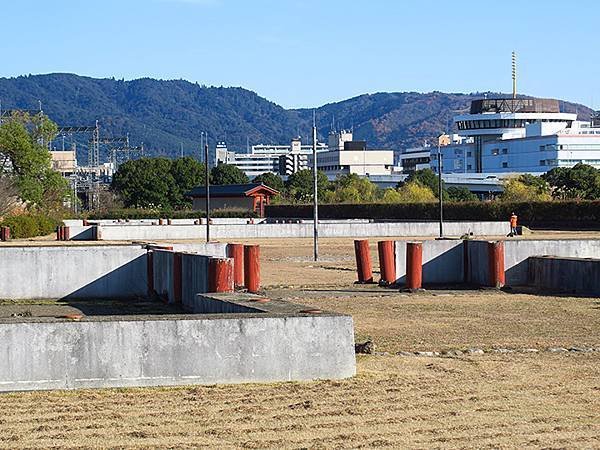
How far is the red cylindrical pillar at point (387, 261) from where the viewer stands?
3123cm

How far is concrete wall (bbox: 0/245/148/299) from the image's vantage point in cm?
3052

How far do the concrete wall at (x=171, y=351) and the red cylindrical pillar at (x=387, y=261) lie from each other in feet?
55.8

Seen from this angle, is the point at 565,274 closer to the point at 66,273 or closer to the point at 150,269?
the point at 150,269

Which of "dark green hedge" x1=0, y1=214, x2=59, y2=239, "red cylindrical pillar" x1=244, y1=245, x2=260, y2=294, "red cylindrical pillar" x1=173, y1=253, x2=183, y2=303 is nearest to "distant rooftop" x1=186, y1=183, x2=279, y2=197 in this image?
"dark green hedge" x1=0, y1=214, x2=59, y2=239

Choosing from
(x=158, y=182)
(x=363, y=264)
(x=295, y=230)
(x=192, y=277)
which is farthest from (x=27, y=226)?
(x=158, y=182)

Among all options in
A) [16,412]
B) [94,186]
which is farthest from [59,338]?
[94,186]

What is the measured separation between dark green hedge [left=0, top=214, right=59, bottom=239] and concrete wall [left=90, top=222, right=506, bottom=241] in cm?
471

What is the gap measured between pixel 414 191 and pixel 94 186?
50.3 m

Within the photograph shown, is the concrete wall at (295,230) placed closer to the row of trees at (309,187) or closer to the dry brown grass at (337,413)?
the row of trees at (309,187)

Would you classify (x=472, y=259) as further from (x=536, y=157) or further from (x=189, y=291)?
(x=536, y=157)

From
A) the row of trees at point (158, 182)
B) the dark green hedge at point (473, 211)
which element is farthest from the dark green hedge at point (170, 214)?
the row of trees at point (158, 182)

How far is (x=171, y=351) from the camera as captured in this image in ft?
45.5

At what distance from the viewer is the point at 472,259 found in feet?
106

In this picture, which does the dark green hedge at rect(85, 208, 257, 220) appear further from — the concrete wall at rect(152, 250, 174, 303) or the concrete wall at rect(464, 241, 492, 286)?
the concrete wall at rect(152, 250, 174, 303)
